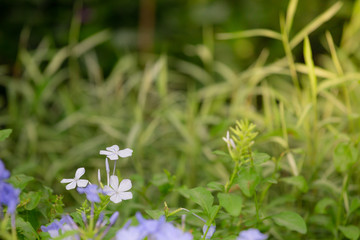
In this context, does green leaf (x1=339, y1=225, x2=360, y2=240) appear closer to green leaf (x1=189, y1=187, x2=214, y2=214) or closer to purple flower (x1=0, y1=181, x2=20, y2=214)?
green leaf (x1=189, y1=187, x2=214, y2=214)

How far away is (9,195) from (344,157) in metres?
0.66

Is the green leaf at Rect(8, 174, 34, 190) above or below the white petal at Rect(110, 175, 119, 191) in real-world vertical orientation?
below

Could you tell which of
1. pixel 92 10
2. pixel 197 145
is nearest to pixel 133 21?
pixel 92 10

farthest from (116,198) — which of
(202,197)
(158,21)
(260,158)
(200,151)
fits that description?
(158,21)

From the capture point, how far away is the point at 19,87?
1.87 metres

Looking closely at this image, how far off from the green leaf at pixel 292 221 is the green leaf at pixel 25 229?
0.43m

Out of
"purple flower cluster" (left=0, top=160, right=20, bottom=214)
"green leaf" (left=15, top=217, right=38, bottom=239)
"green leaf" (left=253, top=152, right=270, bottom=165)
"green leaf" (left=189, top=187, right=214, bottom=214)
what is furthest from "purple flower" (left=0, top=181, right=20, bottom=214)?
"green leaf" (left=253, top=152, right=270, bottom=165)

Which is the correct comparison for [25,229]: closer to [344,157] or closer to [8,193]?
[8,193]

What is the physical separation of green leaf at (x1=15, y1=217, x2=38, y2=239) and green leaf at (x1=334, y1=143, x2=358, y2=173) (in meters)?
0.60

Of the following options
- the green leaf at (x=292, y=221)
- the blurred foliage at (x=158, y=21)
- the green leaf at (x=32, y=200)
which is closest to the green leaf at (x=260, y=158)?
the green leaf at (x=292, y=221)

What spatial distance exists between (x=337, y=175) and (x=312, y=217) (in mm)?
466

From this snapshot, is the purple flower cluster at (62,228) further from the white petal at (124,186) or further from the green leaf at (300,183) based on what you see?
the green leaf at (300,183)

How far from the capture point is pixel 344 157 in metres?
0.88

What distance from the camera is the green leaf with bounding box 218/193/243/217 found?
658 millimetres
